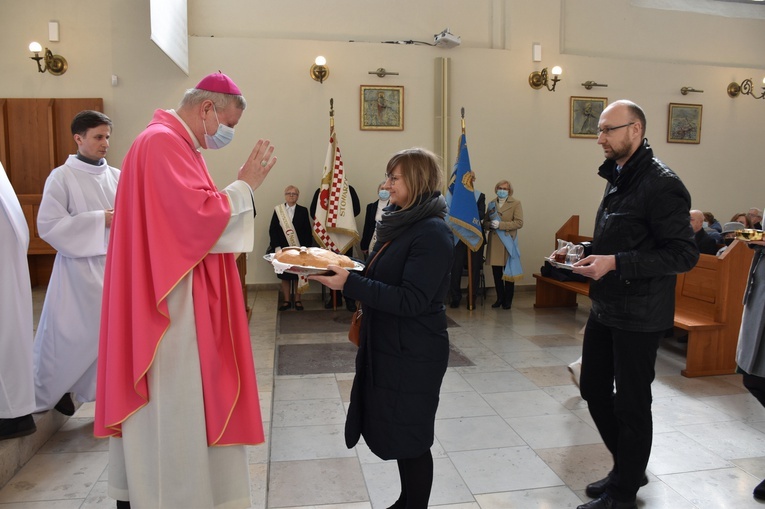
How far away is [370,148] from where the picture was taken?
8.12 meters

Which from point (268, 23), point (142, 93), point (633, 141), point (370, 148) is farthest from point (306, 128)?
point (633, 141)

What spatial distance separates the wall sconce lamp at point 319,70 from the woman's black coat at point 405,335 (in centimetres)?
624

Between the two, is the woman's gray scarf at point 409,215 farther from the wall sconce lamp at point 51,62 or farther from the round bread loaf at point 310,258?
the wall sconce lamp at point 51,62

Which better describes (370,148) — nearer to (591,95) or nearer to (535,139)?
(535,139)

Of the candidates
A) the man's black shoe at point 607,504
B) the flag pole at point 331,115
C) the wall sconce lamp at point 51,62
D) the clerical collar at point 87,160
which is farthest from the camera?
the flag pole at point 331,115

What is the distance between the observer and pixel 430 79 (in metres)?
8.19

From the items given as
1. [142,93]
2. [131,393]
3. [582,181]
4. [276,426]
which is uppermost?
[142,93]

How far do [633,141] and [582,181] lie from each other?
6765 millimetres

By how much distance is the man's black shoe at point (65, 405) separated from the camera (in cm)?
336

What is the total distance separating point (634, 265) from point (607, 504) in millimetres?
1097

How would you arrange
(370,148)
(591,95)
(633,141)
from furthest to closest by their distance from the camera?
(591,95) < (370,148) < (633,141)

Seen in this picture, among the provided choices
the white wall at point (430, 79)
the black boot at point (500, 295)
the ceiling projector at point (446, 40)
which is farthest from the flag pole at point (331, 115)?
the black boot at point (500, 295)

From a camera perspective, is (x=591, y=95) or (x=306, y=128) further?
(x=591, y=95)

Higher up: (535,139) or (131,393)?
(535,139)
